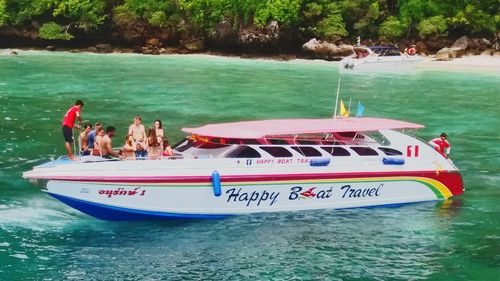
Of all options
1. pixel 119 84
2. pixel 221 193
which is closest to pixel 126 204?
pixel 221 193

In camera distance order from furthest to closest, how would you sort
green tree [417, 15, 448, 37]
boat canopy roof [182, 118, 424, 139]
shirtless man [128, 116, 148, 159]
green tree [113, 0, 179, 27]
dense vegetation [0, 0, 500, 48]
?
1. green tree [113, 0, 179, 27]
2. dense vegetation [0, 0, 500, 48]
3. green tree [417, 15, 448, 37]
4. shirtless man [128, 116, 148, 159]
5. boat canopy roof [182, 118, 424, 139]

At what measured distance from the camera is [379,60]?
233 feet

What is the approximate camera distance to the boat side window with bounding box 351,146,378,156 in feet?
65.2

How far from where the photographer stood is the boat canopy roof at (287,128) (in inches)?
743

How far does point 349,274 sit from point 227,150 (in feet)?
16.8

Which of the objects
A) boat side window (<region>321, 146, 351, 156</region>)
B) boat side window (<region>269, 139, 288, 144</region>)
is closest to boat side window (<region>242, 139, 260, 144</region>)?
boat side window (<region>269, 139, 288, 144</region>)

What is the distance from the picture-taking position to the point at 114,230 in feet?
57.5

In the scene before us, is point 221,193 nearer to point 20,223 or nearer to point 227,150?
point 227,150

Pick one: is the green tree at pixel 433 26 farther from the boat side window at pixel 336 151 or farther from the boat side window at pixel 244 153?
the boat side window at pixel 244 153

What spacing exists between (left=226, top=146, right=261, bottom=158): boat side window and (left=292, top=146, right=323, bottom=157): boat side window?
49.3 inches

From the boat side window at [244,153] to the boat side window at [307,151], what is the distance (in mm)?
1252

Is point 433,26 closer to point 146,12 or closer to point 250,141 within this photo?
point 146,12

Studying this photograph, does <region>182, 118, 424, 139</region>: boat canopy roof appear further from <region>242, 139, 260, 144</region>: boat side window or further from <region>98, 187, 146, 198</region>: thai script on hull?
<region>98, 187, 146, 198</region>: thai script on hull

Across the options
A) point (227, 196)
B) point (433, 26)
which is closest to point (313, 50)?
point (433, 26)
